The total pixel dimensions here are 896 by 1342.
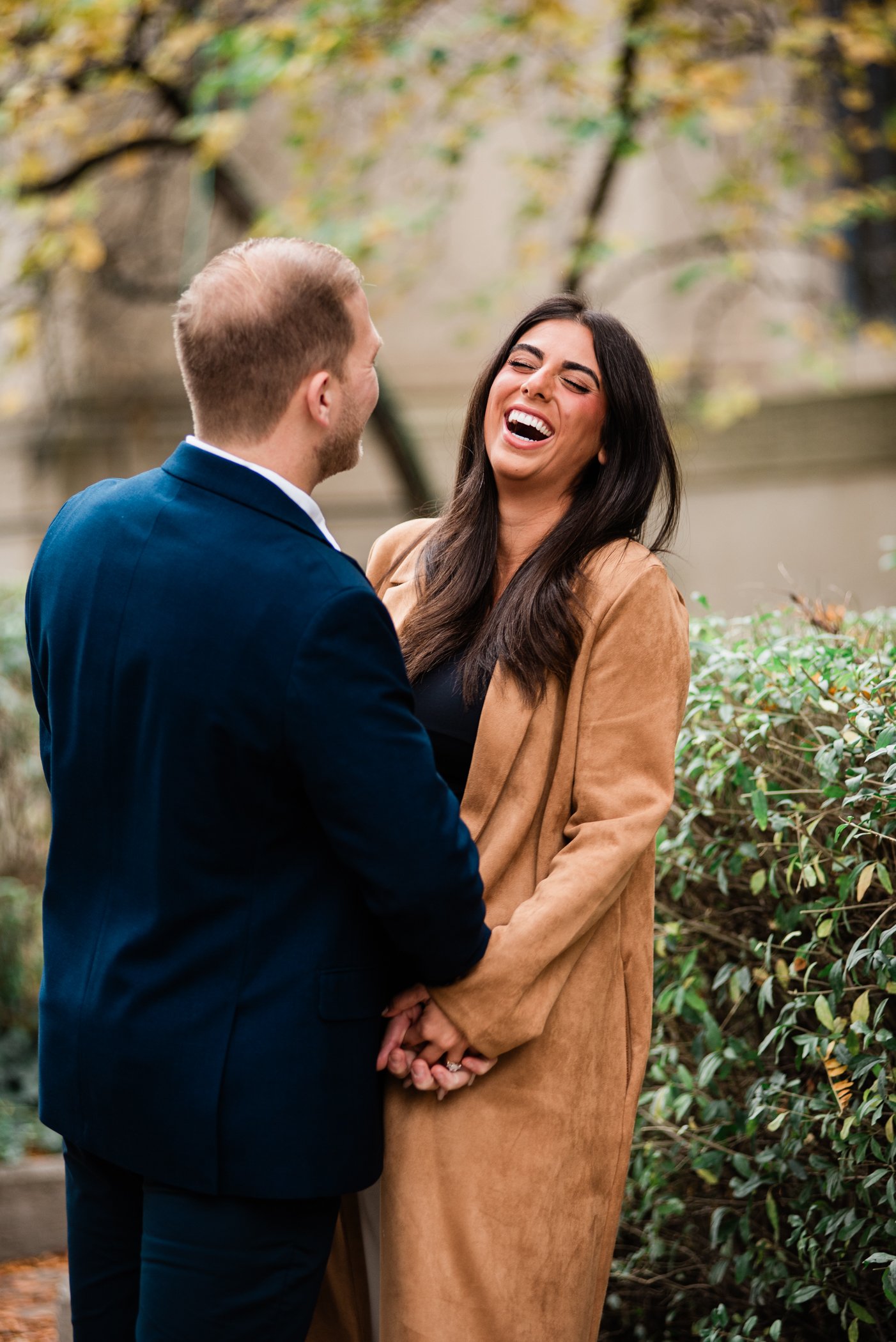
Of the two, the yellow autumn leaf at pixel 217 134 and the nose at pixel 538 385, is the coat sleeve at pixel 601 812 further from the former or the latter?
the yellow autumn leaf at pixel 217 134

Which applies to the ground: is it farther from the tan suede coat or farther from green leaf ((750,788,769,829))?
green leaf ((750,788,769,829))

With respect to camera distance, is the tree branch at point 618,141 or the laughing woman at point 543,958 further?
the tree branch at point 618,141

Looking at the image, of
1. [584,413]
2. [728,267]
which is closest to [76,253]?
[728,267]

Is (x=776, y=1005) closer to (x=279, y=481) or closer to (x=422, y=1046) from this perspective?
(x=422, y=1046)

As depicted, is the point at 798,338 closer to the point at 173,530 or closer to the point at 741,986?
the point at 741,986

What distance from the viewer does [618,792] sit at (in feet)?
6.82

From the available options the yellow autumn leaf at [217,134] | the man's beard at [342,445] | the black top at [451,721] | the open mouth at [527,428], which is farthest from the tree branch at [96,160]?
the man's beard at [342,445]

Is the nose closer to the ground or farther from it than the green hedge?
farther from it

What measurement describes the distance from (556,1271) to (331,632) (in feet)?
3.75

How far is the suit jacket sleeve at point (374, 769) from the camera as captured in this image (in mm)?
1688

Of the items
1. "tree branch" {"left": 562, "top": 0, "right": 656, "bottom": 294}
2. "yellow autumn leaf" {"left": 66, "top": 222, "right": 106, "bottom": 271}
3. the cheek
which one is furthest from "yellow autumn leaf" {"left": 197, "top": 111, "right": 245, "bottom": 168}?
the cheek

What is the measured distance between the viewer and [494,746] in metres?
2.14

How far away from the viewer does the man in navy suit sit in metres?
1.72

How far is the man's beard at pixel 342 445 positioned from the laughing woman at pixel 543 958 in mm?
458
